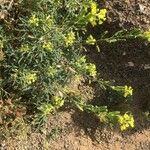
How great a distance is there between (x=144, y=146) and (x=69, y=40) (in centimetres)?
137

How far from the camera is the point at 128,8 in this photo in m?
4.22

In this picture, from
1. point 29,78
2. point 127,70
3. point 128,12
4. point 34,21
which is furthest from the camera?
point 127,70

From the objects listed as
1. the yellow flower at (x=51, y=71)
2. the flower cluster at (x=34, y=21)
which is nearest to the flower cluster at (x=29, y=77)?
the yellow flower at (x=51, y=71)

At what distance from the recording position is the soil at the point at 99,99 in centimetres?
421

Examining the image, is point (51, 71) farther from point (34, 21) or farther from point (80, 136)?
point (80, 136)

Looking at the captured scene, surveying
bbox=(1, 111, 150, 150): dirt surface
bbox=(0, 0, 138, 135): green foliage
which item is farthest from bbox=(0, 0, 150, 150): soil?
bbox=(0, 0, 138, 135): green foliage

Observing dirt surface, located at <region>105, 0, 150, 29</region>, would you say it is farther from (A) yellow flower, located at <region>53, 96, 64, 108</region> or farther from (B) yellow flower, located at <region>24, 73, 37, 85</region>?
(B) yellow flower, located at <region>24, 73, 37, 85</region>

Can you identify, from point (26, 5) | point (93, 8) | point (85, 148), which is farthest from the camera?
point (85, 148)

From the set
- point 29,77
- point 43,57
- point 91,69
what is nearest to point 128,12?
point 91,69

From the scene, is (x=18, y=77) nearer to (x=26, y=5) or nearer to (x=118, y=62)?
(x=26, y=5)

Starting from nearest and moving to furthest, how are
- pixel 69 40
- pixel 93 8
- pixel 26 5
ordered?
pixel 93 8
pixel 69 40
pixel 26 5

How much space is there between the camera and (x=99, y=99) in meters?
4.43

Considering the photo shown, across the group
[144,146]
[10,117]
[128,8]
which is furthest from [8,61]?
[144,146]

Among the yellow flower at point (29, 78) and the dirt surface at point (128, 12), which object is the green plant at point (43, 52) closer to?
the yellow flower at point (29, 78)
